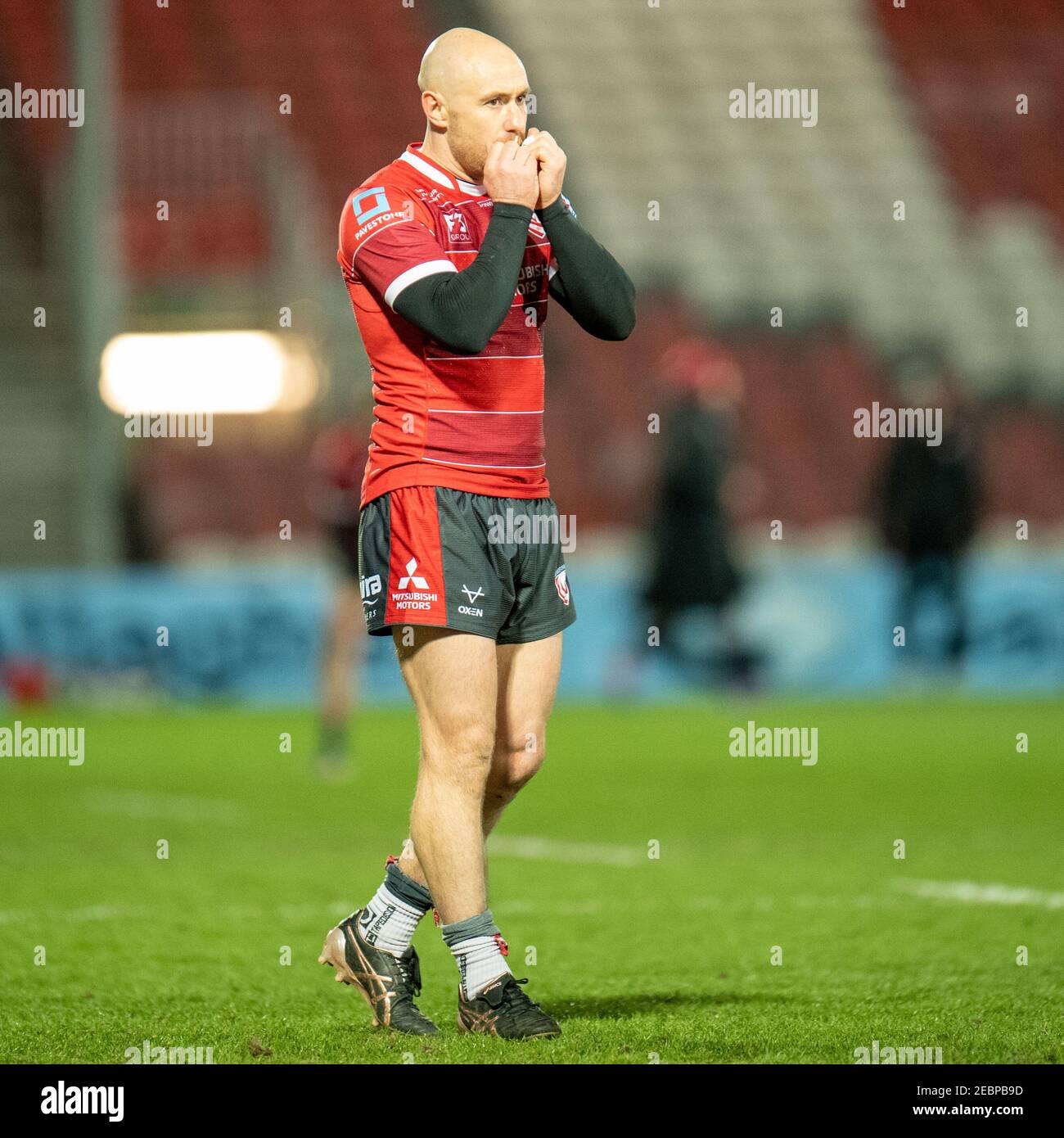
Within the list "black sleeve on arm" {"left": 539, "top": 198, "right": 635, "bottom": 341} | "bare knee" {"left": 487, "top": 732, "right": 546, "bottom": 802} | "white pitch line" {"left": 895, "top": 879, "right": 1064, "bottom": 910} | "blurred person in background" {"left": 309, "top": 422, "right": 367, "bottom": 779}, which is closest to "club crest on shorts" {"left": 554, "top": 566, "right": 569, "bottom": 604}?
"bare knee" {"left": 487, "top": 732, "right": 546, "bottom": 802}

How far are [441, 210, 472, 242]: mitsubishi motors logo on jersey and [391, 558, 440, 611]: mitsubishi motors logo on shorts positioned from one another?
751 millimetres

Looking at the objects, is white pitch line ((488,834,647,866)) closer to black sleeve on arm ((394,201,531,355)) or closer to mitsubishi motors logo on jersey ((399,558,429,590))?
mitsubishi motors logo on jersey ((399,558,429,590))

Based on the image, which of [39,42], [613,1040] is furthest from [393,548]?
[39,42]

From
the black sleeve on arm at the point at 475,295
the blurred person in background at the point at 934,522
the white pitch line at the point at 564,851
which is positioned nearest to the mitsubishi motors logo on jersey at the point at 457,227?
the black sleeve on arm at the point at 475,295

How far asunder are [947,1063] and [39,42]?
70.1 feet

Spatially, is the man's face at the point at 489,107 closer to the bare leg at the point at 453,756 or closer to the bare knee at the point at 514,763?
the bare leg at the point at 453,756

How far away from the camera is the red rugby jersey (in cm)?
443

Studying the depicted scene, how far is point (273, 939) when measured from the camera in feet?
19.6

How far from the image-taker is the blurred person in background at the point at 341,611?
11.0 m

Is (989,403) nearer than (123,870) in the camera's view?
No

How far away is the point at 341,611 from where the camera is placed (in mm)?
11086

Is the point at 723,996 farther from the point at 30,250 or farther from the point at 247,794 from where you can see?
the point at 30,250

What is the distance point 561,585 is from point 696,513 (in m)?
10.7

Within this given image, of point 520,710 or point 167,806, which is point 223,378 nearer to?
point 167,806
